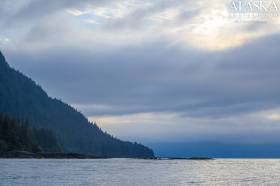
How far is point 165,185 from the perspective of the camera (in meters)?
109

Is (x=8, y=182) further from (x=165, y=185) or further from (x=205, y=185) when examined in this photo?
(x=205, y=185)

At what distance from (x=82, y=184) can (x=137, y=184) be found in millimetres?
10688

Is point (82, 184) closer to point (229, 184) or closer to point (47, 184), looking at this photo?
point (47, 184)

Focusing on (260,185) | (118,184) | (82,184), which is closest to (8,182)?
(82,184)

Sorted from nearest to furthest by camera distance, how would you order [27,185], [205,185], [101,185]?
[27,185]
[101,185]
[205,185]

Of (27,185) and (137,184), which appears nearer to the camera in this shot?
(27,185)

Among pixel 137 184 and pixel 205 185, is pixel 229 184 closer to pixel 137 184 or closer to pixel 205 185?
pixel 205 185

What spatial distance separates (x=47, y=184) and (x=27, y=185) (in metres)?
5.21

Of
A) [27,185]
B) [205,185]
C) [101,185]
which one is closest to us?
[27,185]

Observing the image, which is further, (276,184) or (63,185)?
(276,184)

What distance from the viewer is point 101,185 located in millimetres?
102938

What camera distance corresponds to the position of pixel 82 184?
104 meters

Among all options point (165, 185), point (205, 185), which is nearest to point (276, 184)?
point (205, 185)

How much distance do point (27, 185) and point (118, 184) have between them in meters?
18.5
